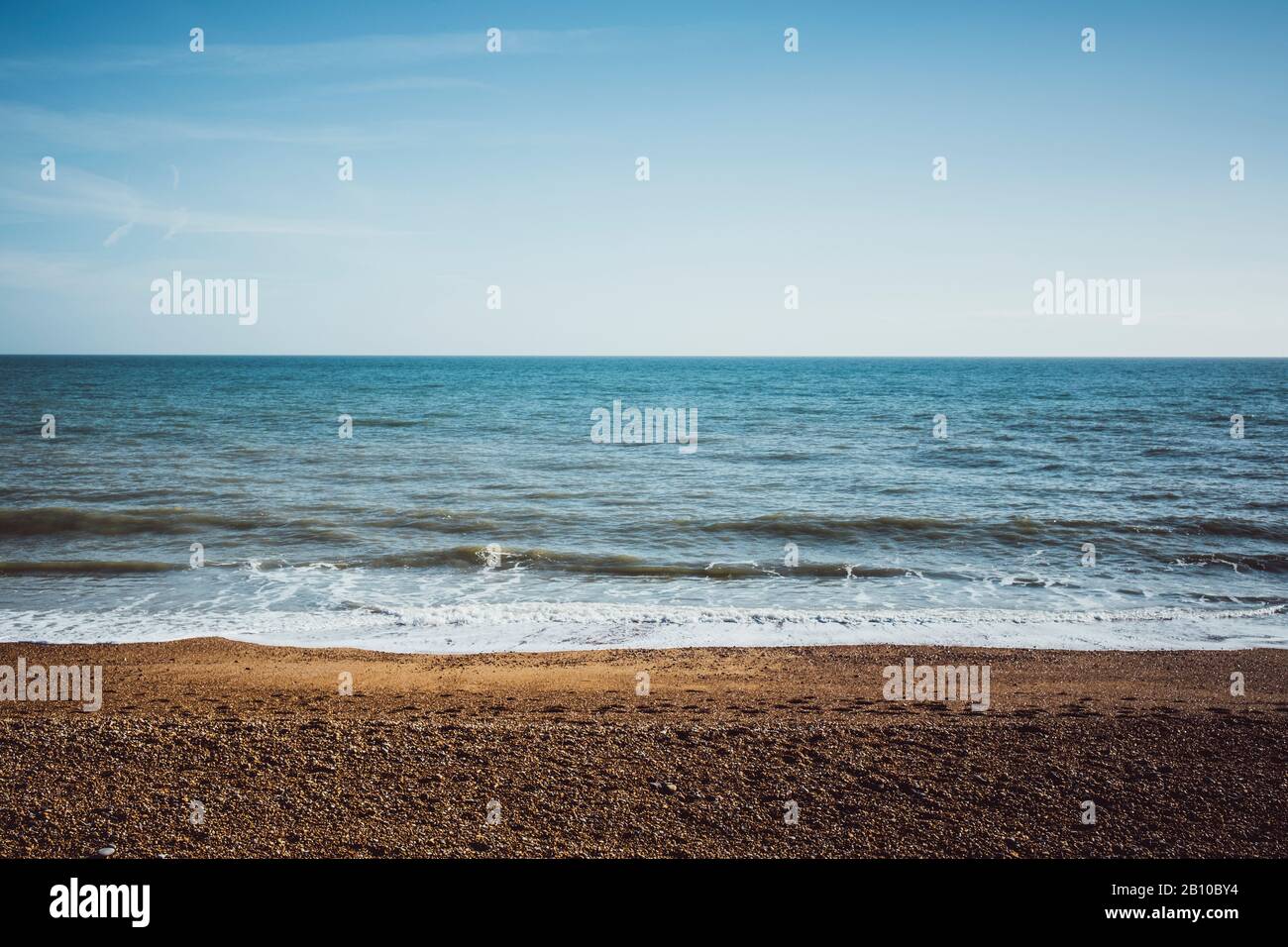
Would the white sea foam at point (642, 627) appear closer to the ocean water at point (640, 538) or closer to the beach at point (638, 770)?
the ocean water at point (640, 538)

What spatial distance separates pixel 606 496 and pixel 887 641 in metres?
11.5

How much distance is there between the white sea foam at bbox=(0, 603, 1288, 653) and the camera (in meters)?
11.3

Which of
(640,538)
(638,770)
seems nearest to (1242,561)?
(640,538)

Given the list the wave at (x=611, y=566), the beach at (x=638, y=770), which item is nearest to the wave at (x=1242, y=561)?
the wave at (x=611, y=566)

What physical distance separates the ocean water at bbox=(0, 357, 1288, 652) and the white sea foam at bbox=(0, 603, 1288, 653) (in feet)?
0.19

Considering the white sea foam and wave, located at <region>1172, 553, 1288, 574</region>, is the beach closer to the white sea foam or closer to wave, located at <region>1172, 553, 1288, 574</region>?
the white sea foam

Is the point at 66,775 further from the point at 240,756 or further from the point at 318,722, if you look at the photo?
the point at 318,722

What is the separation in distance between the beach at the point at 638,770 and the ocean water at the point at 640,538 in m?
2.66

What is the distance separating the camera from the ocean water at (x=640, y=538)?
12250mm

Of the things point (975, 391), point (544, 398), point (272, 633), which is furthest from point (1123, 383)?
point (272, 633)

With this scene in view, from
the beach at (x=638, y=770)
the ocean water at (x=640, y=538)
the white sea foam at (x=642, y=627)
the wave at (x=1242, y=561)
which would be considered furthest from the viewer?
the wave at (x=1242, y=561)

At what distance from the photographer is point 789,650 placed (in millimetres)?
10938

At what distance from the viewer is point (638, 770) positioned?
648 centimetres

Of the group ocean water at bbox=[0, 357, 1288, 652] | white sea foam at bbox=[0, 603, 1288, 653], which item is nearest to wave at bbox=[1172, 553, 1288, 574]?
ocean water at bbox=[0, 357, 1288, 652]
